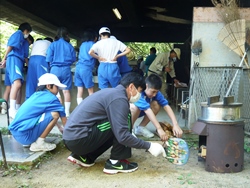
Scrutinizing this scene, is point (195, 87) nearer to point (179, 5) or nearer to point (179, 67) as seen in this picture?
point (179, 67)

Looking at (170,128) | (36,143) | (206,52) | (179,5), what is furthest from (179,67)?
(36,143)

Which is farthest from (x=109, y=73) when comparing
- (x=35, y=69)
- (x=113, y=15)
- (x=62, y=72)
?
(x=113, y=15)

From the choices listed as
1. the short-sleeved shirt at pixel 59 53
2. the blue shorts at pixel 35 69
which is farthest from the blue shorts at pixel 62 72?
the blue shorts at pixel 35 69

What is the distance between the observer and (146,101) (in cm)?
421

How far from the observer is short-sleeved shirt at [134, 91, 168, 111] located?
3.90 m

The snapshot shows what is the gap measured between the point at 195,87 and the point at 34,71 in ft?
9.78

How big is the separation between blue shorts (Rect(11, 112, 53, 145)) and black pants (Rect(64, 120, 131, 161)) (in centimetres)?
54

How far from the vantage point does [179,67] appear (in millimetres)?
10328

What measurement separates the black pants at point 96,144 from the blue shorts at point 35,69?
9.22 feet

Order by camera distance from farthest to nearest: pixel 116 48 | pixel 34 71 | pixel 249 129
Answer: pixel 34 71 → pixel 116 48 → pixel 249 129

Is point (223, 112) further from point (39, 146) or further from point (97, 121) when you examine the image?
point (39, 146)

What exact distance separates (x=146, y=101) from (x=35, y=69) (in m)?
2.53

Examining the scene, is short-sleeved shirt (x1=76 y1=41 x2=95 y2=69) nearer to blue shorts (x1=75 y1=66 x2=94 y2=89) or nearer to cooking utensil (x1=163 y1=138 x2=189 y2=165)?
blue shorts (x1=75 y1=66 x2=94 y2=89)

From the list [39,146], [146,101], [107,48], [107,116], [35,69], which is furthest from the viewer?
[35,69]
